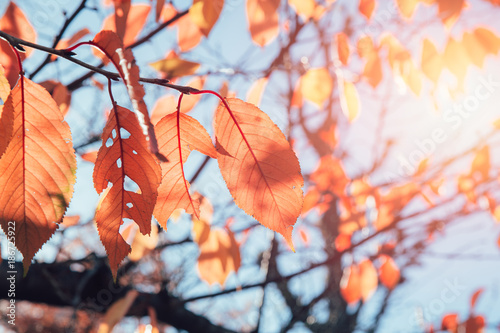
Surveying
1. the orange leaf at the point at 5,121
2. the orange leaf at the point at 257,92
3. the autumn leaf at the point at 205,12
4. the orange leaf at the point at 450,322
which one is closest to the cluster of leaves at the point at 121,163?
the orange leaf at the point at 5,121

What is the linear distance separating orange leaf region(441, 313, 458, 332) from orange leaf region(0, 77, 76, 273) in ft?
9.30

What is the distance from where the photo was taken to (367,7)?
1.28 metres

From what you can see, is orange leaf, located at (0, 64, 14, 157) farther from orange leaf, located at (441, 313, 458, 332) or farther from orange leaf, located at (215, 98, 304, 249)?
orange leaf, located at (441, 313, 458, 332)

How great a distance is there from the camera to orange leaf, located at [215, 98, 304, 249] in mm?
415

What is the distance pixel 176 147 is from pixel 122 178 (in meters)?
0.08

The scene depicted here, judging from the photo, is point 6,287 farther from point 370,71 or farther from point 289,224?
point 370,71

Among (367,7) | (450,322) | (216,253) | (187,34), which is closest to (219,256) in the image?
(216,253)

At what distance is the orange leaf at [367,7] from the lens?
127 cm

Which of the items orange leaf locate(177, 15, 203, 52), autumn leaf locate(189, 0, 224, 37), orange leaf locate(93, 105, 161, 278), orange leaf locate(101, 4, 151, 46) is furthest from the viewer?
orange leaf locate(177, 15, 203, 52)

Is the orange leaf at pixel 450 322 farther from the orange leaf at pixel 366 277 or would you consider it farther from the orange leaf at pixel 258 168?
the orange leaf at pixel 258 168

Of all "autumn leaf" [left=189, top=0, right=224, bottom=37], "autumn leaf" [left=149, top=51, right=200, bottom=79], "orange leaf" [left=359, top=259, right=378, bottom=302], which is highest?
"autumn leaf" [left=189, top=0, right=224, bottom=37]

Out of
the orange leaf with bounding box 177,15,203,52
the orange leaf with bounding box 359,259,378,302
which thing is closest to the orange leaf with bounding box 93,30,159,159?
the orange leaf with bounding box 177,15,203,52

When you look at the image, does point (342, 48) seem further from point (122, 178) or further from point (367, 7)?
point (122, 178)

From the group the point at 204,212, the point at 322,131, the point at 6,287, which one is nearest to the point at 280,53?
the point at 204,212
